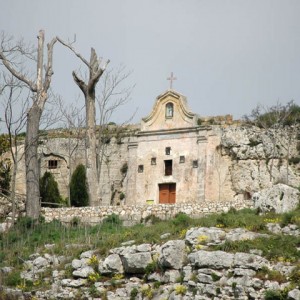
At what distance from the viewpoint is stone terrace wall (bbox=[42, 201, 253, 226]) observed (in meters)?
28.3

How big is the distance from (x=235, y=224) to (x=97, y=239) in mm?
4446

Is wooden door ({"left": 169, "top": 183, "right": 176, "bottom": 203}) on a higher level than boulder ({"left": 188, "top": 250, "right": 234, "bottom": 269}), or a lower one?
higher

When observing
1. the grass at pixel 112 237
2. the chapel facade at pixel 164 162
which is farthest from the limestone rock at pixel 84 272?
the chapel facade at pixel 164 162

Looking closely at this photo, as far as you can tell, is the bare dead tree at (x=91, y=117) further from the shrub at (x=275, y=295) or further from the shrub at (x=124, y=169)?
the shrub at (x=275, y=295)

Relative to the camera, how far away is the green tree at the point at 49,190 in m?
37.3

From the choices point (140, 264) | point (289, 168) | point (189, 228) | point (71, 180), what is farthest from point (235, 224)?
point (71, 180)

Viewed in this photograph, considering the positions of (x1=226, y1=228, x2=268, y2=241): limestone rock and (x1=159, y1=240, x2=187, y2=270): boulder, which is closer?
(x1=159, y1=240, x2=187, y2=270): boulder

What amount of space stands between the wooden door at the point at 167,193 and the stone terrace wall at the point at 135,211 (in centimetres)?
870

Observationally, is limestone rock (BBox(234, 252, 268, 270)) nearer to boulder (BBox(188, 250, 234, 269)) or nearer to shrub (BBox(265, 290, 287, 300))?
boulder (BBox(188, 250, 234, 269))

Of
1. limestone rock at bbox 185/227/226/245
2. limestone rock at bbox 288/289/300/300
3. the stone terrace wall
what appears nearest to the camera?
limestone rock at bbox 288/289/300/300

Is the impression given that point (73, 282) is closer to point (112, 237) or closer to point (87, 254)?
point (87, 254)

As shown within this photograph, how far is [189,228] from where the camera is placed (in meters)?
22.1

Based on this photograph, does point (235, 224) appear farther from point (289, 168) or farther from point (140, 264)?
point (289, 168)

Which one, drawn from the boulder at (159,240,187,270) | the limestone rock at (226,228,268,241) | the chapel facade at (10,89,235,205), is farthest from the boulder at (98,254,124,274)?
the chapel facade at (10,89,235,205)
